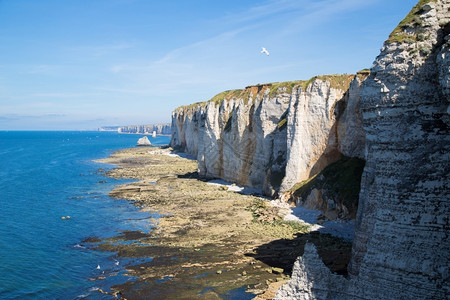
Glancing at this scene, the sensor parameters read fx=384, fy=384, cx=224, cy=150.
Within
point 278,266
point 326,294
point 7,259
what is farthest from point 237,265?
point 7,259

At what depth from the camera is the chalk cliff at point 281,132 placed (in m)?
42.6

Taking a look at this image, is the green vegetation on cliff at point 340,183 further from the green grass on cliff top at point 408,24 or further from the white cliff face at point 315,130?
the green grass on cliff top at point 408,24

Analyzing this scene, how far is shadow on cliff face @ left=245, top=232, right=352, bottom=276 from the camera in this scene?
1006 inches

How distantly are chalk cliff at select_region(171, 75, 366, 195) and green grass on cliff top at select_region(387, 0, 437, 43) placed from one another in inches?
898

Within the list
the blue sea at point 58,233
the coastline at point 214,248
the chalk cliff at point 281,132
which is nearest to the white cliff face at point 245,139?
the chalk cliff at point 281,132

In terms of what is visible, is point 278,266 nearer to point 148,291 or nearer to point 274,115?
point 148,291

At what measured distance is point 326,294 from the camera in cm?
1653

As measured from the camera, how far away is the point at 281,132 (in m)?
49.4

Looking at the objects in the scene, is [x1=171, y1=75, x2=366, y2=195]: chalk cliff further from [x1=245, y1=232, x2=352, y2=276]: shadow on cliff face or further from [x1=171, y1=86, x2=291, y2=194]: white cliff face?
[x1=245, y1=232, x2=352, y2=276]: shadow on cliff face

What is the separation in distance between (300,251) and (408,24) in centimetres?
1766

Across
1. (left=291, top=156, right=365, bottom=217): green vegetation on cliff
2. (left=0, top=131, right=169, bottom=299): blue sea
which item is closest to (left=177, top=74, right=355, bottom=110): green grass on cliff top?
(left=291, top=156, right=365, bottom=217): green vegetation on cliff

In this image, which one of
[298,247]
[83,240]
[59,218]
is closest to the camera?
[298,247]

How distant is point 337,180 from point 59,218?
2983cm

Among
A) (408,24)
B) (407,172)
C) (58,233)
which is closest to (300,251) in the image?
(407,172)
